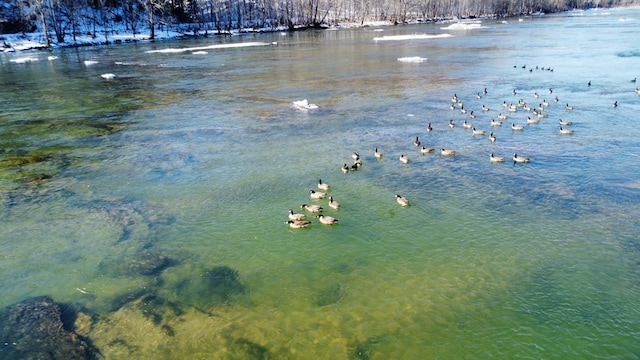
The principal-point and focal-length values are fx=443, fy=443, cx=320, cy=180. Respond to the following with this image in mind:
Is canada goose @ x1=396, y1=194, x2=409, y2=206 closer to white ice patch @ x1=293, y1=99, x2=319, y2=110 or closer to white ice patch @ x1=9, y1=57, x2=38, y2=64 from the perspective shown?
white ice patch @ x1=293, y1=99, x2=319, y2=110

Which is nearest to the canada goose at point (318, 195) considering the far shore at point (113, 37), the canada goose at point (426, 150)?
the canada goose at point (426, 150)

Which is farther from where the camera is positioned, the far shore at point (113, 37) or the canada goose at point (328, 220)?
the far shore at point (113, 37)

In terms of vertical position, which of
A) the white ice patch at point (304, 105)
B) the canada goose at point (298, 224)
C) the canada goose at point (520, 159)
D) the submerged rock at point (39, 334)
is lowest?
the submerged rock at point (39, 334)

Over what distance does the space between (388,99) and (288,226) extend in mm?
21093

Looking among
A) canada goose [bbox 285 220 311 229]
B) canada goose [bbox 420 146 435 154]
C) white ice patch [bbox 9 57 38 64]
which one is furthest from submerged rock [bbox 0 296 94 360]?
white ice patch [bbox 9 57 38 64]

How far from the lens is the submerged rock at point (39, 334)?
1064cm

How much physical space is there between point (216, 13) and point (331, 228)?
129 metres

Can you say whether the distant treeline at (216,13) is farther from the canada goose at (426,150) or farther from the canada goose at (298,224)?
the canada goose at (298,224)

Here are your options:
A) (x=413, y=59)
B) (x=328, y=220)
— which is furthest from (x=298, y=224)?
(x=413, y=59)

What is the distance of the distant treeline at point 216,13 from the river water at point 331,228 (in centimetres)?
7384

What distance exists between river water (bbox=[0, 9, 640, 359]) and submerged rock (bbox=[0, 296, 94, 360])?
348 mm

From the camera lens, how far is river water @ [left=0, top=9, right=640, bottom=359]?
11.1m

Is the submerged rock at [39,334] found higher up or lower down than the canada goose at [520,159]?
lower down

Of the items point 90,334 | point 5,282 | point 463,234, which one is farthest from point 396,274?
point 5,282
